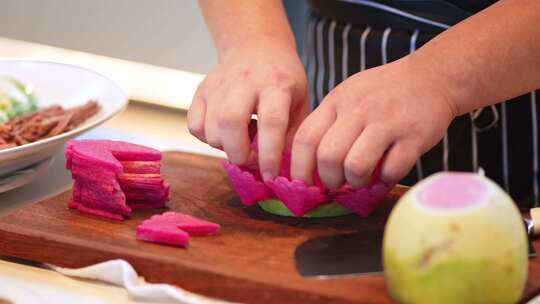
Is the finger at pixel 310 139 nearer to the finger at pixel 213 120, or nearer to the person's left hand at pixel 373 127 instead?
the person's left hand at pixel 373 127

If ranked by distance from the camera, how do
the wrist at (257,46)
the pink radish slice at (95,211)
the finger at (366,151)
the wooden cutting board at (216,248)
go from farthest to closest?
the wrist at (257,46), the pink radish slice at (95,211), the finger at (366,151), the wooden cutting board at (216,248)

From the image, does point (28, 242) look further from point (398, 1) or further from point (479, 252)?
point (398, 1)

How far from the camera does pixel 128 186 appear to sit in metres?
1.28

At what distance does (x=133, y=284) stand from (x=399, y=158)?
0.33 meters

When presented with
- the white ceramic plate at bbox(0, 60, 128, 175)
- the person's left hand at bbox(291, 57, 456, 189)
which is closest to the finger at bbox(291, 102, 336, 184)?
the person's left hand at bbox(291, 57, 456, 189)

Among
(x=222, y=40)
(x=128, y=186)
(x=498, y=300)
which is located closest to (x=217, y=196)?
(x=128, y=186)

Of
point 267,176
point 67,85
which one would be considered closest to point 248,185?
point 267,176

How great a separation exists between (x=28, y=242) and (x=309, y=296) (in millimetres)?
361

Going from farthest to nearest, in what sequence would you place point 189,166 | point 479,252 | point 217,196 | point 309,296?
point 189,166, point 217,196, point 309,296, point 479,252

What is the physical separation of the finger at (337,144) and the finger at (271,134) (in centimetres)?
6

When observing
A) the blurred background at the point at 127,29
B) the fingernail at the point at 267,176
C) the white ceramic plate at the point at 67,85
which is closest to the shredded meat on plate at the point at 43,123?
the white ceramic plate at the point at 67,85

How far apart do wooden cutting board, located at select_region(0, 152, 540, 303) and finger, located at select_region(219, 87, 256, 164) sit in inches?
3.4

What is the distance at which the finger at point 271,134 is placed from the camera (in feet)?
3.98

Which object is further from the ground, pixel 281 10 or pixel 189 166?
pixel 281 10
